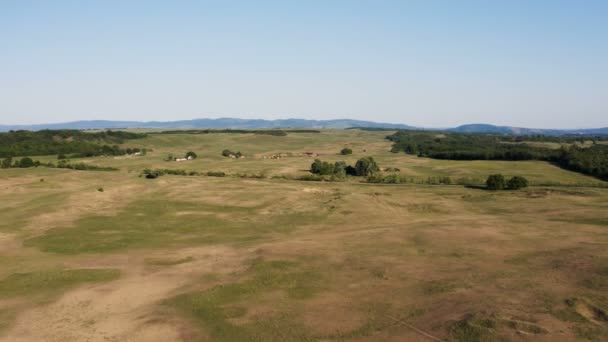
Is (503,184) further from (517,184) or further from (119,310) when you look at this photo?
(119,310)

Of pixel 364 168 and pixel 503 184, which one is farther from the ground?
pixel 364 168

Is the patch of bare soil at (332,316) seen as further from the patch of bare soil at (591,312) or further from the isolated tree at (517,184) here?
the isolated tree at (517,184)

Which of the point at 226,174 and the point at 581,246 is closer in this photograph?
the point at 581,246

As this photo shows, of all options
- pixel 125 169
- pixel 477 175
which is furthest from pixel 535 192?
pixel 125 169

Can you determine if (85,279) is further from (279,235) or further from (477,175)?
(477,175)

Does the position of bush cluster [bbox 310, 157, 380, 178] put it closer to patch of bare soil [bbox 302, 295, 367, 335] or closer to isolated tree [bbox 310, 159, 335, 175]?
isolated tree [bbox 310, 159, 335, 175]

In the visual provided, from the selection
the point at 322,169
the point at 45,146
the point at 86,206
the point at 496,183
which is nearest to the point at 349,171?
the point at 322,169
